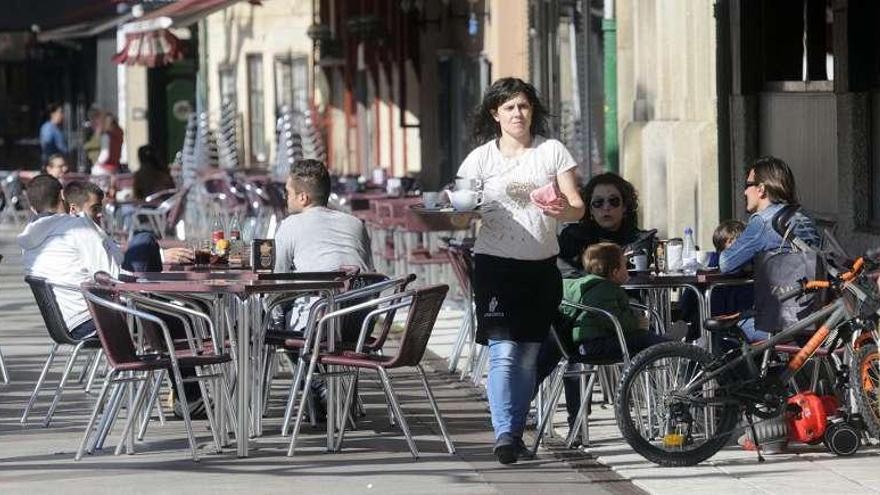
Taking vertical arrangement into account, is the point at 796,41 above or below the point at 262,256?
above

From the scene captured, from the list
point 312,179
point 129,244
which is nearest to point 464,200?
point 312,179

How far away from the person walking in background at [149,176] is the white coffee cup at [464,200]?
49.0 ft

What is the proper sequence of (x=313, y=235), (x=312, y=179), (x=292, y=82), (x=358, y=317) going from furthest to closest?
1. (x=292, y=82)
2. (x=312, y=179)
3. (x=313, y=235)
4. (x=358, y=317)

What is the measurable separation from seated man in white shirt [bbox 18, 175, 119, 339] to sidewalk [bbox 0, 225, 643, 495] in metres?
0.57

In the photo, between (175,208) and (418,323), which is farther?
(175,208)

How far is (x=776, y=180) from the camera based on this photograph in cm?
1112

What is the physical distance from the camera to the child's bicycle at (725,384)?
10.3 m

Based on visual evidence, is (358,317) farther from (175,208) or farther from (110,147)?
(110,147)

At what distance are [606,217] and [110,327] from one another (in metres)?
2.63

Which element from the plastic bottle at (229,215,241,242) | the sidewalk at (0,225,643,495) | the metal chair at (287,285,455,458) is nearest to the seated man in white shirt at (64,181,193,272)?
the plastic bottle at (229,215,241,242)

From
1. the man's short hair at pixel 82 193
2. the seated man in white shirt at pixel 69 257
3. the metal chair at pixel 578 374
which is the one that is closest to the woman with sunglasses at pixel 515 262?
the metal chair at pixel 578 374

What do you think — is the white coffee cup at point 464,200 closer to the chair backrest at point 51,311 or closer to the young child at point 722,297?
the young child at point 722,297

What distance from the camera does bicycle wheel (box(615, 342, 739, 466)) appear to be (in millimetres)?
10305

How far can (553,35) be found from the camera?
22.2 metres
